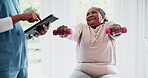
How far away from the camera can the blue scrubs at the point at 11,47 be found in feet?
3.32

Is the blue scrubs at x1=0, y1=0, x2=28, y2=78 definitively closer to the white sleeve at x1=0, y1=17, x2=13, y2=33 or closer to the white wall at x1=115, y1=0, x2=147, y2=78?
the white sleeve at x1=0, y1=17, x2=13, y2=33

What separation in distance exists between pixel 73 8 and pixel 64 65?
2.19ft

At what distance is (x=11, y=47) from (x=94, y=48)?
0.61 metres

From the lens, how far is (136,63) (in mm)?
2066

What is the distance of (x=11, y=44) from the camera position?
40.9 inches

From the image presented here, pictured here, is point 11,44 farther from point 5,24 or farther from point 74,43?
point 74,43

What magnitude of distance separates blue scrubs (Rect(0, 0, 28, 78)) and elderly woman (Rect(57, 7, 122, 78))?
31cm

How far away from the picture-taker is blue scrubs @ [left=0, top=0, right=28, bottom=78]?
101cm

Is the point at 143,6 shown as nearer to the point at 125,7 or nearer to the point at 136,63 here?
the point at 125,7

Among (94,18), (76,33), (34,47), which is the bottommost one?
(34,47)

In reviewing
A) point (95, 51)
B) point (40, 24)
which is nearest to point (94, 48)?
point (95, 51)

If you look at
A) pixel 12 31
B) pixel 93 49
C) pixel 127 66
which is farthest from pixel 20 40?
pixel 127 66

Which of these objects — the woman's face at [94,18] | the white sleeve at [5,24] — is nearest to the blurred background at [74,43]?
the woman's face at [94,18]

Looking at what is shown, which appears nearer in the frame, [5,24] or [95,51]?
[5,24]
